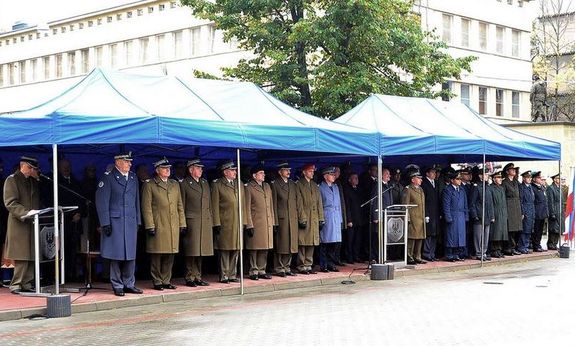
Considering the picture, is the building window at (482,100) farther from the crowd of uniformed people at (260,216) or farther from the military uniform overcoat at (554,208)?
the crowd of uniformed people at (260,216)

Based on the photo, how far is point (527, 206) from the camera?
22.6 m

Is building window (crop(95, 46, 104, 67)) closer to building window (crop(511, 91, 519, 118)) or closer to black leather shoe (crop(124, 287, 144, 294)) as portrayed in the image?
building window (crop(511, 91, 519, 118))

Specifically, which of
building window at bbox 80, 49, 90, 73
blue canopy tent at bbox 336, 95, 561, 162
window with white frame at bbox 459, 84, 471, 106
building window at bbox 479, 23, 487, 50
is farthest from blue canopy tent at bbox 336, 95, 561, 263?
building window at bbox 80, 49, 90, 73

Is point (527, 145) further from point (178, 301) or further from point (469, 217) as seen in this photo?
point (178, 301)

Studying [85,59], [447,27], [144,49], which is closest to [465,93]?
[447,27]

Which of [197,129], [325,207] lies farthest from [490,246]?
[197,129]

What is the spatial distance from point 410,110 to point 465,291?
593cm

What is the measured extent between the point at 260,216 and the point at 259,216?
0.02 meters

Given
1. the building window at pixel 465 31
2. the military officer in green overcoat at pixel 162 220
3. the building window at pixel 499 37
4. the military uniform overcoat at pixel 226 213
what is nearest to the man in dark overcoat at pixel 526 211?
the military uniform overcoat at pixel 226 213

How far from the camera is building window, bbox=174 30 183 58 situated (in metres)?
53.4

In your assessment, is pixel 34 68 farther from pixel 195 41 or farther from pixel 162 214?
pixel 162 214

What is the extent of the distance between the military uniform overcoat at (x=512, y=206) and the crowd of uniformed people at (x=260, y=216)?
0.08ft

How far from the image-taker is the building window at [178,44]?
5341 centimetres

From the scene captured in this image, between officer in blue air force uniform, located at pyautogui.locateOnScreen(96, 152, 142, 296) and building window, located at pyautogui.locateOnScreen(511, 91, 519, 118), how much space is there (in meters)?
43.1
